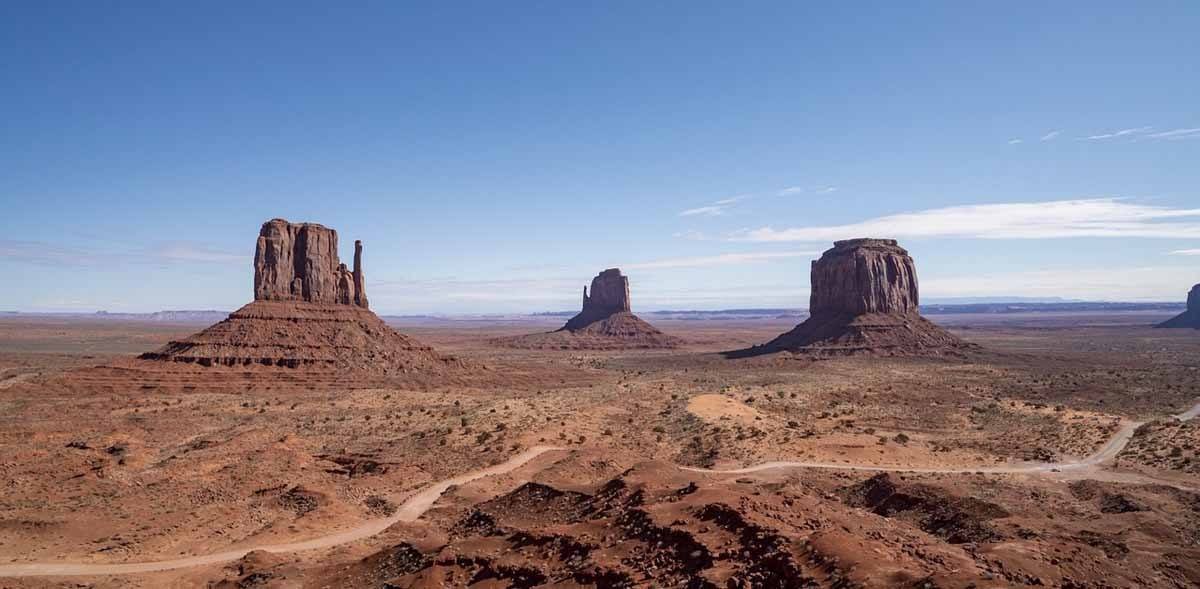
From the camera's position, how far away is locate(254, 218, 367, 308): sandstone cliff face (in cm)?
6950

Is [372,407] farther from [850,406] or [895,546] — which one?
[895,546]

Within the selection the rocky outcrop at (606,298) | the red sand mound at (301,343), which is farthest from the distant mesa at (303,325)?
the rocky outcrop at (606,298)

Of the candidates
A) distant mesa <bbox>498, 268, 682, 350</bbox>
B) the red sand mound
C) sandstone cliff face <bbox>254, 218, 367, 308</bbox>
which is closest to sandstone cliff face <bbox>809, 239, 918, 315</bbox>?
distant mesa <bbox>498, 268, 682, 350</bbox>

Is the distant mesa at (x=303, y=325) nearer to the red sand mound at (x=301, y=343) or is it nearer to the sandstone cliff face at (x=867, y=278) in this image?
A: the red sand mound at (x=301, y=343)

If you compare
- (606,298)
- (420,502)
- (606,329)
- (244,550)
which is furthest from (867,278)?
(244,550)

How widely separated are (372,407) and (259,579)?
32244 mm

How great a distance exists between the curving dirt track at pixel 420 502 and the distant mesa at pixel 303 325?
3812 centimetres

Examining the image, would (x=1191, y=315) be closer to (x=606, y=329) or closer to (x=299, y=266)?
(x=606, y=329)

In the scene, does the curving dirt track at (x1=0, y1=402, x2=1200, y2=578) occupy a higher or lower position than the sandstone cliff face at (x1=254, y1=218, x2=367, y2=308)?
lower

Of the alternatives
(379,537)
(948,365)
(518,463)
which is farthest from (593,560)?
(948,365)

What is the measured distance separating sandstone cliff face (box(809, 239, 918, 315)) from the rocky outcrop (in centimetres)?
5210

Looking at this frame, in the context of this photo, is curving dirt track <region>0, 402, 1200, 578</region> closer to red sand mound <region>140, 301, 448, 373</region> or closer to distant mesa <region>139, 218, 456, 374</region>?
red sand mound <region>140, 301, 448, 373</region>

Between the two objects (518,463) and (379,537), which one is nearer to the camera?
(379,537)

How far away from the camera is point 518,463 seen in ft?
107
